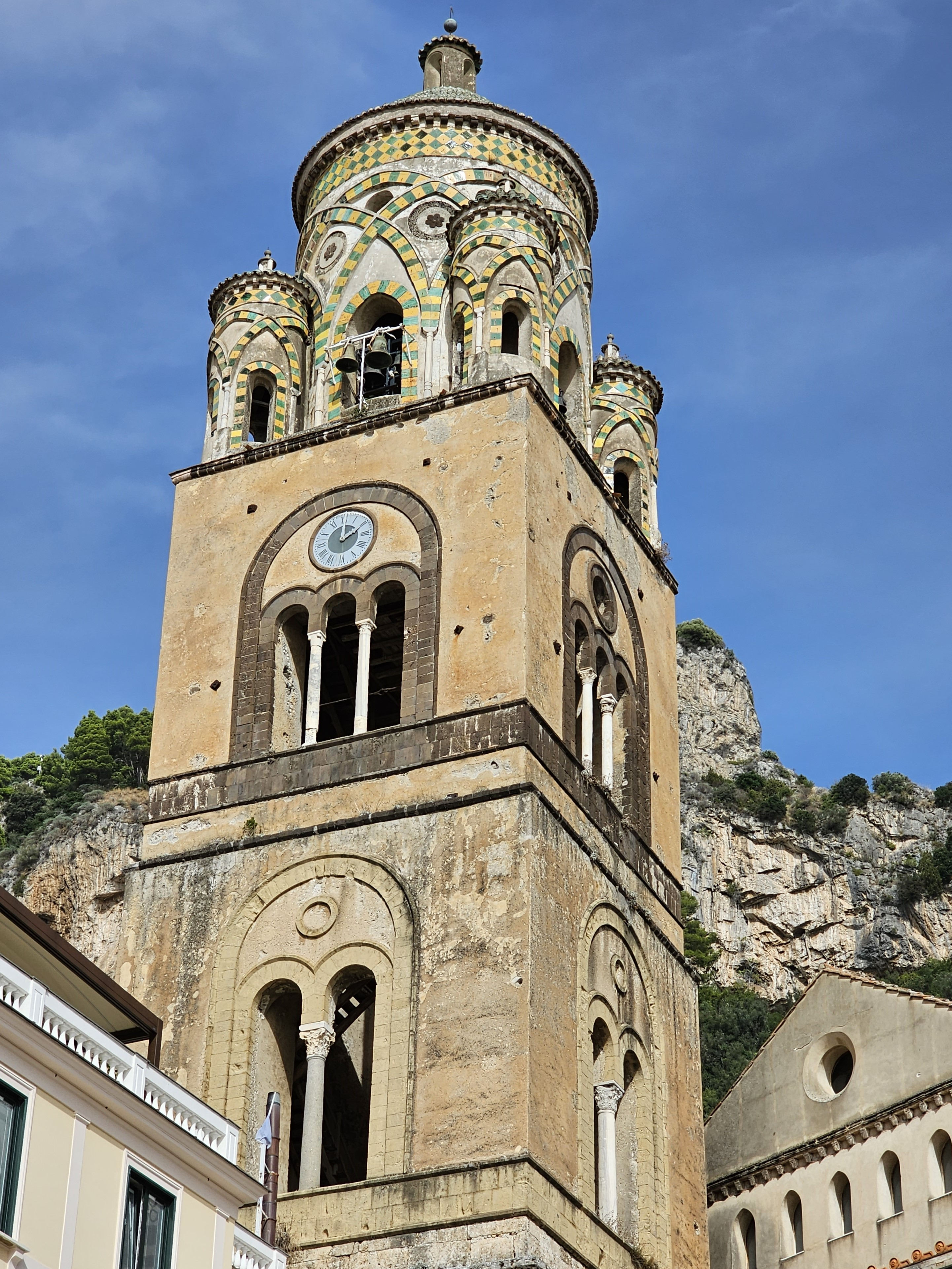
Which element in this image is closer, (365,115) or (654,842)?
(654,842)

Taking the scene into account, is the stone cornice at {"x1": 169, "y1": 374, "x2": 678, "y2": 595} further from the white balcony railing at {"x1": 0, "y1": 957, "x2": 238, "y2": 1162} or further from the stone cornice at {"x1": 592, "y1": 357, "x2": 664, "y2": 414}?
the white balcony railing at {"x1": 0, "y1": 957, "x2": 238, "y2": 1162}

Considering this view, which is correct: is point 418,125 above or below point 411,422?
above

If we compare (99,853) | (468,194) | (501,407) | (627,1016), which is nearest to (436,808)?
(627,1016)

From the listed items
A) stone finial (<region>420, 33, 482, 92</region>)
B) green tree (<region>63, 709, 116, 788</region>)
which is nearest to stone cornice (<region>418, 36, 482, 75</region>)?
stone finial (<region>420, 33, 482, 92</region>)

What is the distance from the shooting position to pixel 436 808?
2703 centimetres

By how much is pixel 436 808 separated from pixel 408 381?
753cm

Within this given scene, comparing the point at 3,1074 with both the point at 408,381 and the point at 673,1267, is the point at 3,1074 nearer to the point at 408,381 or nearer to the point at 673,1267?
the point at 673,1267

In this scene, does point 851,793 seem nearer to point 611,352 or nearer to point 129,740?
point 129,740

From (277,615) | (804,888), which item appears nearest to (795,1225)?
(277,615)

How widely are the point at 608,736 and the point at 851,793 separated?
68247mm

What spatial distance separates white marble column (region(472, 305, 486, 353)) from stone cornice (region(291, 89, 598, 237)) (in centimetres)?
471

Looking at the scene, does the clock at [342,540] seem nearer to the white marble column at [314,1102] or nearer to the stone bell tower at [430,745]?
the stone bell tower at [430,745]

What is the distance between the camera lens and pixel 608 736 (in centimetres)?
3050

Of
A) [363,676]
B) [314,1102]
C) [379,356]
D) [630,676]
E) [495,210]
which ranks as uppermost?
[495,210]
